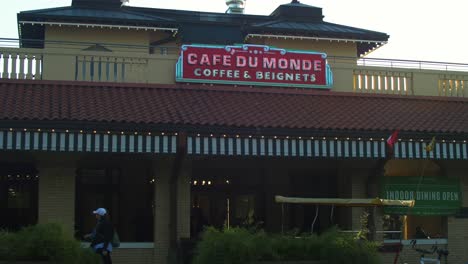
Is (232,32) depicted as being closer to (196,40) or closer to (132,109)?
(196,40)

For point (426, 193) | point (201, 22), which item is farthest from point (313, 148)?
point (201, 22)

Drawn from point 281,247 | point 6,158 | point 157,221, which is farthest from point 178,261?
point 6,158

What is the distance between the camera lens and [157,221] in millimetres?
16406

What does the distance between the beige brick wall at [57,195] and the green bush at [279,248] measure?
4271mm

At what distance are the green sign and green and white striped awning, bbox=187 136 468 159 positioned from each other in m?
1.54

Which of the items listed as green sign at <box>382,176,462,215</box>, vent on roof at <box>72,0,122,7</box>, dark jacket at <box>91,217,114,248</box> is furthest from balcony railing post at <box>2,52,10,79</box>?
green sign at <box>382,176,462,215</box>

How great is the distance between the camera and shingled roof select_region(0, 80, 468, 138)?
1498 centimetres

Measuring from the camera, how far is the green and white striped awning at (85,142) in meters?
14.3

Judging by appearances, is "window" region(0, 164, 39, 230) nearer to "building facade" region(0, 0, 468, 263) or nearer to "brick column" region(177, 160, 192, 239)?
"building facade" region(0, 0, 468, 263)

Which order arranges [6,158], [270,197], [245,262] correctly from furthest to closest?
[270,197]
[6,158]
[245,262]

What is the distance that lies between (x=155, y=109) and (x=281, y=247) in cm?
461

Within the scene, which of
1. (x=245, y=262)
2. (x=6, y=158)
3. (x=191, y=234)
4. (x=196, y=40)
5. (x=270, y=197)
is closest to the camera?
(x=245, y=262)

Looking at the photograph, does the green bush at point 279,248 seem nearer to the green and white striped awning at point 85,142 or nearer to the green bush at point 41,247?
the green bush at point 41,247

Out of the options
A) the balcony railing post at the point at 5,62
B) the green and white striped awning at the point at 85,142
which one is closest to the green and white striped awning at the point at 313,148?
the green and white striped awning at the point at 85,142
